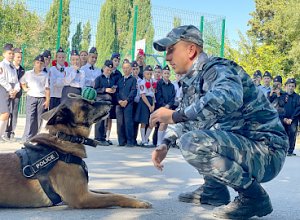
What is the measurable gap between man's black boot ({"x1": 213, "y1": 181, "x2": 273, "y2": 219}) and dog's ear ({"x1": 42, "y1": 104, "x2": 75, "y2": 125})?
5.09ft

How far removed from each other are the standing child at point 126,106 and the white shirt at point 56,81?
1.36 m

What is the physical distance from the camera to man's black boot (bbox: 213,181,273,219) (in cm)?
353

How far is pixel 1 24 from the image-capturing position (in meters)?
14.9

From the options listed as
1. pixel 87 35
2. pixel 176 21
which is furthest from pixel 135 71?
pixel 87 35

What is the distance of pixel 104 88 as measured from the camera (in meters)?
10.1

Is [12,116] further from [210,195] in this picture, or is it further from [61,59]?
[210,195]

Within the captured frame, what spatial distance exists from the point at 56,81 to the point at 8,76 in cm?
100

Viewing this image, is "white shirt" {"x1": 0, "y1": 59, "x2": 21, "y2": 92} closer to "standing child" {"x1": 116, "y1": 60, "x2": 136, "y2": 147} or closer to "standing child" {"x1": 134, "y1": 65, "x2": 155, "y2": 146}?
"standing child" {"x1": 116, "y1": 60, "x2": 136, "y2": 147}

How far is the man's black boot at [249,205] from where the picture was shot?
11.6ft

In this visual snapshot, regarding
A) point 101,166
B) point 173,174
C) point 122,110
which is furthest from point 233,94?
point 122,110

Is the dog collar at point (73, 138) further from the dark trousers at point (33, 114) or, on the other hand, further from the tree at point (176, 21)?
the tree at point (176, 21)

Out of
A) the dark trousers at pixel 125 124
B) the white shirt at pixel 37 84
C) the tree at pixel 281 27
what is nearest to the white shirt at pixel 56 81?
the white shirt at pixel 37 84

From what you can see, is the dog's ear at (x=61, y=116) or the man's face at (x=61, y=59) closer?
the dog's ear at (x=61, y=116)

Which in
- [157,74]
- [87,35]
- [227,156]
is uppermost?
[87,35]
